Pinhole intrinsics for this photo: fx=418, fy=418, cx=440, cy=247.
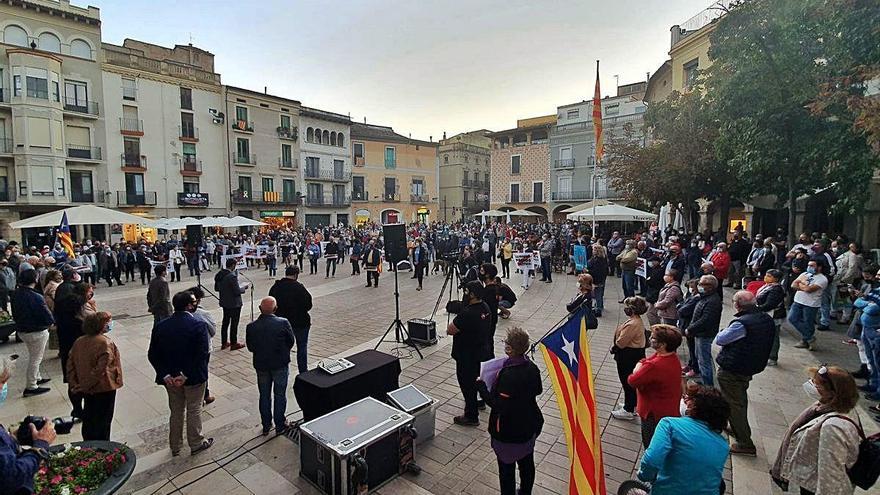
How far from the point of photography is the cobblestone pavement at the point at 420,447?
3916mm

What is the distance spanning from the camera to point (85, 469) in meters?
2.91

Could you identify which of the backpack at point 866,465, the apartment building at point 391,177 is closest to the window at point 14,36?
the apartment building at point 391,177

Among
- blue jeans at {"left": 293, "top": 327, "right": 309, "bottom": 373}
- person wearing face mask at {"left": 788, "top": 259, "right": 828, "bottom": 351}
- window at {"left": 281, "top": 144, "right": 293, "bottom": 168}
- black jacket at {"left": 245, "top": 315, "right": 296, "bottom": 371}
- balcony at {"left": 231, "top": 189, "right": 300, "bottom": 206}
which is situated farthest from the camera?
window at {"left": 281, "top": 144, "right": 293, "bottom": 168}

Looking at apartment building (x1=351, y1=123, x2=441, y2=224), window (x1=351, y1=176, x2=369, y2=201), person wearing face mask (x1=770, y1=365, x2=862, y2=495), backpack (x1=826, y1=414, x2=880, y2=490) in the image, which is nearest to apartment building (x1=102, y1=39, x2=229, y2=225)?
window (x1=351, y1=176, x2=369, y2=201)

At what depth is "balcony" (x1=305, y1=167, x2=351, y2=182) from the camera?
3925 cm

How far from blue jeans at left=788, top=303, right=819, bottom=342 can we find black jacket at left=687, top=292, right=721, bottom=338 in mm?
3371

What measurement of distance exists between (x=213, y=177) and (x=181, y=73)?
772 cm

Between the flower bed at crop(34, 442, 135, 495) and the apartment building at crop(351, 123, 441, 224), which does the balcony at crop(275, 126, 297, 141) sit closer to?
the apartment building at crop(351, 123, 441, 224)

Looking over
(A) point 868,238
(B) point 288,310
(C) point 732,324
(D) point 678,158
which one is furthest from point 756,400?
(A) point 868,238

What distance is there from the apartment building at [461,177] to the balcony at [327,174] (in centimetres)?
1312

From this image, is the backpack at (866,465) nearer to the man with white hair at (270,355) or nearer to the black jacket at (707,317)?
the black jacket at (707,317)

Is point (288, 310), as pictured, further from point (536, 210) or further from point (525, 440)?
point (536, 210)

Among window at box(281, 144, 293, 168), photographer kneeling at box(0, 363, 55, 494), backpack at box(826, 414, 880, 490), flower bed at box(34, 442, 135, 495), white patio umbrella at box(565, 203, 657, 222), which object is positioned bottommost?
flower bed at box(34, 442, 135, 495)

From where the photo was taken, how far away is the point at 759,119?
9.67 m
